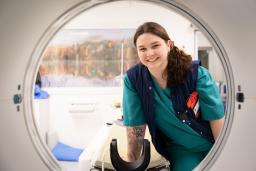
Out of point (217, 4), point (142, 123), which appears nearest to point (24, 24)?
point (217, 4)

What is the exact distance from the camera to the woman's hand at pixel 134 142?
136 centimetres

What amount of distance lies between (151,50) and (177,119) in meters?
0.32

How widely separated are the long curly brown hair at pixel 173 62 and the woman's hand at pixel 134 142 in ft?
0.97

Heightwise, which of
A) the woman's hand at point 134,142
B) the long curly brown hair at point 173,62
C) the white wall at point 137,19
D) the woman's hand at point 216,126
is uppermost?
the white wall at point 137,19

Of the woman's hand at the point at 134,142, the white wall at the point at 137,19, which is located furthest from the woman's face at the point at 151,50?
the white wall at the point at 137,19

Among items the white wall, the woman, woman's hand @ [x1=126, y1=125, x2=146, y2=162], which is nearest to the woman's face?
the woman

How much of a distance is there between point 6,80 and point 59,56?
2.41 metres

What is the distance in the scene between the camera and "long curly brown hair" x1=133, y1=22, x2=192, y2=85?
123 cm

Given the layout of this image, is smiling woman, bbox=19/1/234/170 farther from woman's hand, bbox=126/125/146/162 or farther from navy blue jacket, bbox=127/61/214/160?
navy blue jacket, bbox=127/61/214/160

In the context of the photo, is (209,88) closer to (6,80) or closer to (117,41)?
(6,80)

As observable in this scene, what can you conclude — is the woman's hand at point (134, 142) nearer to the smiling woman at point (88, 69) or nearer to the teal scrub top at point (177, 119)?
the teal scrub top at point (177, 119)

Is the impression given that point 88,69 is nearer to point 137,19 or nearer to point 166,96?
point 137,19

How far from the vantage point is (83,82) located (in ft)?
10.2

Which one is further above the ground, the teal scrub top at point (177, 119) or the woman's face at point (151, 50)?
the woman's face at point (151, 50)
